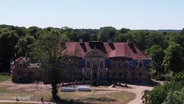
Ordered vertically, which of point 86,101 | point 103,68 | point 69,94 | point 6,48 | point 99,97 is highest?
point 6,48

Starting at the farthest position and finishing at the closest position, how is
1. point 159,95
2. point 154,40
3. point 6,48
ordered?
point 154,40, point 6,48, point 159,95

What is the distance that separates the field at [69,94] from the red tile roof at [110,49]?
11.6m

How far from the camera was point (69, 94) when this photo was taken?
79188 millimetres

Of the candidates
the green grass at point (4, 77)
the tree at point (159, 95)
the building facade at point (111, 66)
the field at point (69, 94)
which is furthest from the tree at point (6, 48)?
the tree at point (159, 95)

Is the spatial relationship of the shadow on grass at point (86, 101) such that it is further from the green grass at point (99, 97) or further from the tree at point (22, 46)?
the tree at point (22, 46)

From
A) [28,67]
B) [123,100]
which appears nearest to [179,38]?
[28,67]

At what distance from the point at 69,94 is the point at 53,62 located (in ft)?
27.5

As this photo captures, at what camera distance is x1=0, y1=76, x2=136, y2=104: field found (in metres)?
73.5

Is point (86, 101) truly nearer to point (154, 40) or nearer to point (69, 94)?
point (69, 94)

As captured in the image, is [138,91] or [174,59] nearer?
[138,91]

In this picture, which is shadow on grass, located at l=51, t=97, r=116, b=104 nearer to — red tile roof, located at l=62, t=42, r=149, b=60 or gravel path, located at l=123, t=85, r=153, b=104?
gravel path, located at l=123, t=85, r=153, b=104

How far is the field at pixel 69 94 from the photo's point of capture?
73500 mm

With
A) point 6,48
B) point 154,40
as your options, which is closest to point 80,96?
point 6,48

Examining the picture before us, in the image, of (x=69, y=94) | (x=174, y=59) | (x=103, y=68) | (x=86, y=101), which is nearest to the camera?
(x=86, y=101)
